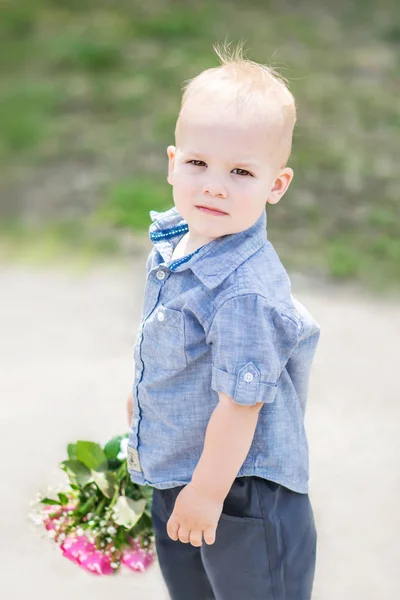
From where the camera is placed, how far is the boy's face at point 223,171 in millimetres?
1633

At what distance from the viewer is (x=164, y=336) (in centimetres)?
172

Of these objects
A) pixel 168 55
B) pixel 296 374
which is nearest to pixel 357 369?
pixel 296 374

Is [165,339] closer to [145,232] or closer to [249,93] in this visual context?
[249,93]

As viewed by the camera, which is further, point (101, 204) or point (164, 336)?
point (101, 204)

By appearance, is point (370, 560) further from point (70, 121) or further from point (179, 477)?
point (70, 121)

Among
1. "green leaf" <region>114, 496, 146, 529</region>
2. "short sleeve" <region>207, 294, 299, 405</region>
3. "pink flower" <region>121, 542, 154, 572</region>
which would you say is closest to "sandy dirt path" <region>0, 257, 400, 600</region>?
"pink flower" <region>121, 542, 154, 572</region>

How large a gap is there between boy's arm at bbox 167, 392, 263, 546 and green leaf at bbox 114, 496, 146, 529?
498 millimetres

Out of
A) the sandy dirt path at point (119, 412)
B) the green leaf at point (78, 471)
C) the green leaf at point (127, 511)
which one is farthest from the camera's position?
the sandy dirt path at point (119, 412)

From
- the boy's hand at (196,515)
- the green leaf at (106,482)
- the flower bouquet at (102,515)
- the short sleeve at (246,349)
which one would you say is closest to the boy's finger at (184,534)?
the boy's hand at (196,515)

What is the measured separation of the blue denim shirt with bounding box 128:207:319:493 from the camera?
1616mm

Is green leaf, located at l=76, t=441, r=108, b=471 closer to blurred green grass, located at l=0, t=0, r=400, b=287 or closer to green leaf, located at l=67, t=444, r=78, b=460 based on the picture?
green leaf, located at l=67, t=444, r=78, b=460

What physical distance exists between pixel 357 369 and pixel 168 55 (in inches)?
172

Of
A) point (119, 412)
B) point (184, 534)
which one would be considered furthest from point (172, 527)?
point (119, 412)

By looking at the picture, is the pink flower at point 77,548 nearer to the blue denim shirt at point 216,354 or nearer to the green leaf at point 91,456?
the green leaf at point 91,456
